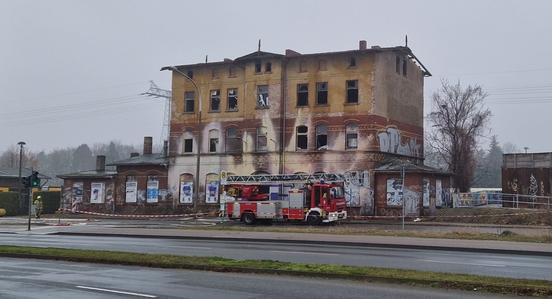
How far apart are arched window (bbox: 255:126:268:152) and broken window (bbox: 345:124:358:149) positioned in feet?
21.9

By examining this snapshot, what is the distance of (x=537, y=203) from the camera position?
134ft

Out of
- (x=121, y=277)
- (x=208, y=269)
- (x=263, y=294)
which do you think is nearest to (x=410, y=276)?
(x=263, y=294)

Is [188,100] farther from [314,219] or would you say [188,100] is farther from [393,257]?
[393,257]

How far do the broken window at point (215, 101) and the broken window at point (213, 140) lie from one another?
5.95ft

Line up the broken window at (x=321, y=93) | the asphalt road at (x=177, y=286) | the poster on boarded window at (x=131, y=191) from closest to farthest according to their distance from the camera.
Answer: the asphalt road at (x=177, y=286) → the broken window at (x=321, y=93) → the poster on boarded window at (x=131, y=191)

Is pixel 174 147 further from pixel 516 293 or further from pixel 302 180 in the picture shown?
pixel 516 293

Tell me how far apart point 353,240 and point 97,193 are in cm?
3684

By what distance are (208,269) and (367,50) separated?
33487mm

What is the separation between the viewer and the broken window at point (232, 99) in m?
50.5

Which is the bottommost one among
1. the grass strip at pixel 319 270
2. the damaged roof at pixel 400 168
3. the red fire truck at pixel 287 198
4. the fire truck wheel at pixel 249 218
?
the grass strip at pixel 319 270

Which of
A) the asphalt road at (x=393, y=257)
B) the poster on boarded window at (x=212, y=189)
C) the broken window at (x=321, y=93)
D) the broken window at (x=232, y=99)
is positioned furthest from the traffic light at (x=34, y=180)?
the broken window at (x=321, y=93)

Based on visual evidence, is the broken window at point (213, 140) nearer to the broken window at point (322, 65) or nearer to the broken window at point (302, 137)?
the broken window at point (302, 137)

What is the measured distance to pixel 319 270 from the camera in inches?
511

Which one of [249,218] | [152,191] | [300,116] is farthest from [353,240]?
[152,191]
